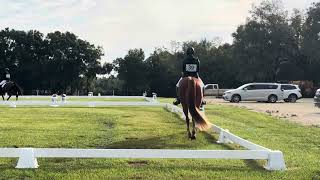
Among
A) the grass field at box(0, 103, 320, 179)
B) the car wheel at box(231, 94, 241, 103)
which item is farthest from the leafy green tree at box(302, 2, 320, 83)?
the grass field at box(0, 103, 320, 179)

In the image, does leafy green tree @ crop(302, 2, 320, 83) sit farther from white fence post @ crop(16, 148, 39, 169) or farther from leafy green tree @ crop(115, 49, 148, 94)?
white fence post @ crop(16, 148, 39, 169)

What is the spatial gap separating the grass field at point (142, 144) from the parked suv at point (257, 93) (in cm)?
2296

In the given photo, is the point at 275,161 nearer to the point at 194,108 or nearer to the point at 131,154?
the point at 131,154

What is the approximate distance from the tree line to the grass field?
166 feet

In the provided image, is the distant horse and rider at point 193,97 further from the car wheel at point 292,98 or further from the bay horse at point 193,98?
the car wheel at point 292,98

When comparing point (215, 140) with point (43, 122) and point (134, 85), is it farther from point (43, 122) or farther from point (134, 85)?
point (134, 85)

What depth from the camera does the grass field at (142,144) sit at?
359 inches

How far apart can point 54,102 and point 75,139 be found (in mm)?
16590

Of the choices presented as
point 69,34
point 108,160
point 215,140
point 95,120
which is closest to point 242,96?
point 95,120

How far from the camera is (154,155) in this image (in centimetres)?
943

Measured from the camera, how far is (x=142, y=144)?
13.0 meters

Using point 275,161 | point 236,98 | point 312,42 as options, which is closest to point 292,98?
point 236,98

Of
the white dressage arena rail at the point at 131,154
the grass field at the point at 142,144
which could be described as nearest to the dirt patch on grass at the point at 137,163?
the grass field at the point at 142,144

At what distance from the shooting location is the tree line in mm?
71000
